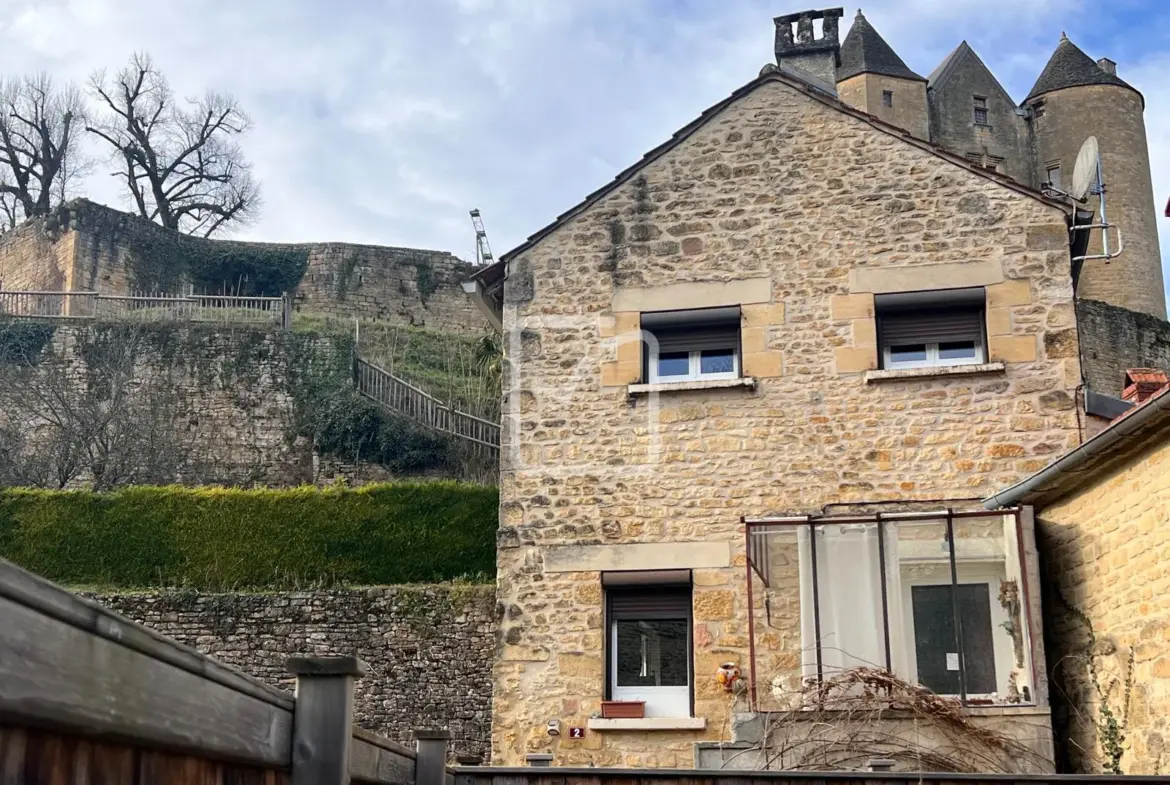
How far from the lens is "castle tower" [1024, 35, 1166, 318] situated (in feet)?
118

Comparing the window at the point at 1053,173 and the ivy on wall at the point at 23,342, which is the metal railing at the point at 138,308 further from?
the window at the point at 1053,173

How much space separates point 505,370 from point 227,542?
6053 mm

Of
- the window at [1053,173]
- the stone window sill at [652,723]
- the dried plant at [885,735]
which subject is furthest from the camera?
Answer: the window at [1053,173]

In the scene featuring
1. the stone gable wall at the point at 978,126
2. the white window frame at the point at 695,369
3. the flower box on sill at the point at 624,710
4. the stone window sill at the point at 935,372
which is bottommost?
the flower box on sill at the point at 624,710

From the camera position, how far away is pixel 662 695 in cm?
1048

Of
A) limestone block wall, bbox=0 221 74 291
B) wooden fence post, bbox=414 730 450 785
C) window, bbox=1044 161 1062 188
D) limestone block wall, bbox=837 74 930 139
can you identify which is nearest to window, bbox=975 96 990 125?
limestone block wall, bbox=837 74 930 139

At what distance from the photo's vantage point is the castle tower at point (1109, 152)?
3594 centimetres

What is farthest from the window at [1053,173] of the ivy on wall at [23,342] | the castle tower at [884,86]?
the ivy on wall at [23,342]

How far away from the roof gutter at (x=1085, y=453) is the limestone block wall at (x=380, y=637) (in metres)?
5.87

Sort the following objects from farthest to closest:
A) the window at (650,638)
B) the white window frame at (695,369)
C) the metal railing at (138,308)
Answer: the metal railing at (138,308) → the white window frame at (695,369) → the window at (650,638)

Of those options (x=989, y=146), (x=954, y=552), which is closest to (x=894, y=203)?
(x=954, y=552)

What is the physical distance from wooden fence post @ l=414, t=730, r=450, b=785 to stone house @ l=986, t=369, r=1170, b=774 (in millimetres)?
4118

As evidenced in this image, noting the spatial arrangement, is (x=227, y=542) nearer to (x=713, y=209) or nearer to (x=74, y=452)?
(x=74, y=452)

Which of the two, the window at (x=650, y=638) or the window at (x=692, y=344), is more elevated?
the window at (x=692, y=344)
